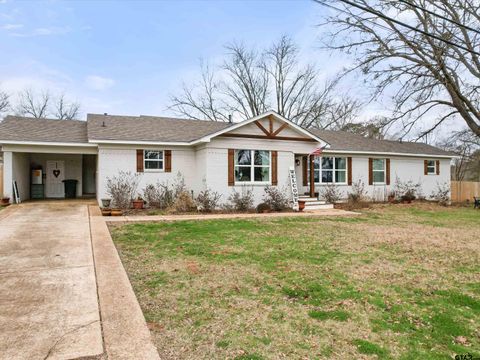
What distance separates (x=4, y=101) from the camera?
34562mm

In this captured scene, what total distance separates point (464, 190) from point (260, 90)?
19816mm

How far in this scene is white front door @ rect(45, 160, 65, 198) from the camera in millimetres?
18016

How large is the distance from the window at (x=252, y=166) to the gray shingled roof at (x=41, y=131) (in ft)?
22.8

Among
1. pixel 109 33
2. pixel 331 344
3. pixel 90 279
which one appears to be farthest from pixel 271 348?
pixel 109 33

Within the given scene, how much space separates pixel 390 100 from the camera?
1861 cm

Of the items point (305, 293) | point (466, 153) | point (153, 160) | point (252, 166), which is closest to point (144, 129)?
point (153, 160)

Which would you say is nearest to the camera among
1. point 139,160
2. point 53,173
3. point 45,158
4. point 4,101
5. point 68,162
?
point 139,160

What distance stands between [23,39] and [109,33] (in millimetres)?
3855

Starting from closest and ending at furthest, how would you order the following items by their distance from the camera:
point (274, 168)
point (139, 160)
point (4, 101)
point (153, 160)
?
point (139, 160), point (153, 160), point (274, 168), point (4, 101)

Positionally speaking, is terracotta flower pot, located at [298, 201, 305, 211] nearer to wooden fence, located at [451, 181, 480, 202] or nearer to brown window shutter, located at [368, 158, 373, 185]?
brown window shutter, located at [368, 158, 373, 185]

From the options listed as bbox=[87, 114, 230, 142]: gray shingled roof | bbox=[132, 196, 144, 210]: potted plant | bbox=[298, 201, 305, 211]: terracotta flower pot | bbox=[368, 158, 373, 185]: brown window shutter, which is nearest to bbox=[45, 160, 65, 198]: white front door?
bbox=[87, 114, 230, 142]: gray shingled roof

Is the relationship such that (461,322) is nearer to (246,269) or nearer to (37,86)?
(246,269)

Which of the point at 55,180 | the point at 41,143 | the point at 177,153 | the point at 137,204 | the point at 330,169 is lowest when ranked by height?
the point at 137,204

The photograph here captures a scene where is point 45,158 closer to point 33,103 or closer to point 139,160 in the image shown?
point 139,160
